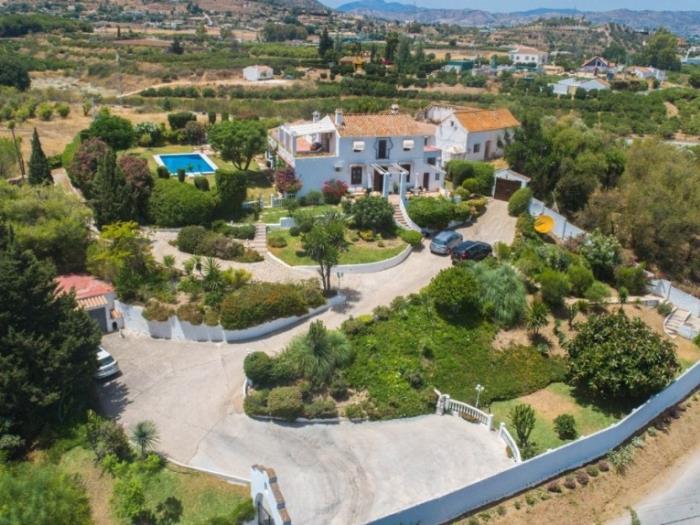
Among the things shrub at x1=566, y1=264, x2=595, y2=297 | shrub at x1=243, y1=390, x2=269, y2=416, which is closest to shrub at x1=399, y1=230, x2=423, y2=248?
Answer: shrub at x1=566, y1=264, x2=595, y2=297

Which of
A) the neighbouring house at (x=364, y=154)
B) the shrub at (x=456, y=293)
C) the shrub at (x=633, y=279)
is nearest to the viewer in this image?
the shrub at (x=456, y=293)

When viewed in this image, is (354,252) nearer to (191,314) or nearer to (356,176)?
(356,176)

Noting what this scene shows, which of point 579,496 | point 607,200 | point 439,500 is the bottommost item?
point 579,496

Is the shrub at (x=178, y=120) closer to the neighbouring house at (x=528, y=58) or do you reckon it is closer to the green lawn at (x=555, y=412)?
the green lawn at (x=555, y=412)

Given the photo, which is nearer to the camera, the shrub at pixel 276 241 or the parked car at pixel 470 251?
the parked car at pixel 470 251

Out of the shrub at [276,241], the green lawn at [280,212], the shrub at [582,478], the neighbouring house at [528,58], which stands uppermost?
the green lawn at [280,212]

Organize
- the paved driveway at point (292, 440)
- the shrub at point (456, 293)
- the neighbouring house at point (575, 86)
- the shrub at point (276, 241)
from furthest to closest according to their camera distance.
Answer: the neighbouring house at point (575, 86), the shrub at point (276, 241), the shrub at point (456, 293), the paved driveway at point (292, 440)

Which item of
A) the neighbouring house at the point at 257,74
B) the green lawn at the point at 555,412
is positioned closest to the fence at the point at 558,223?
the green lawn at the point at 555,412

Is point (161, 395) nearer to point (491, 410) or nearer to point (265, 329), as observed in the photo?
point (265, 329)

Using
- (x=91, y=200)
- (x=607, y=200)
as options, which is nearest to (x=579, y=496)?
(x=607, y=200)
